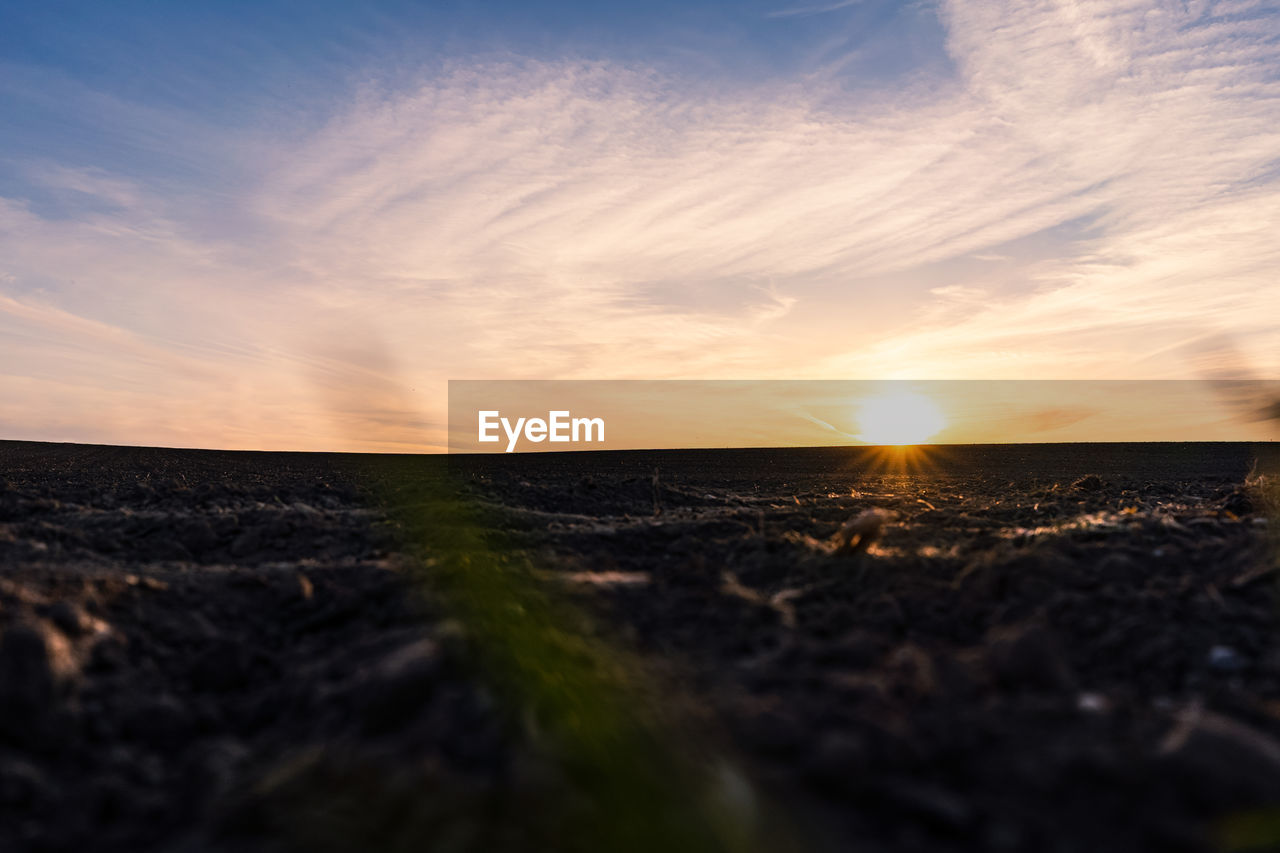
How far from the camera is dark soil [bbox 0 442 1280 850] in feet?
9.05

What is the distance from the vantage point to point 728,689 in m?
3.79

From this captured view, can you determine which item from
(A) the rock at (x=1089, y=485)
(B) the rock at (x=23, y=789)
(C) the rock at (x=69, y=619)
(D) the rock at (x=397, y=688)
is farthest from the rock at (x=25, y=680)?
(A) the rock at (x=1089, y=485)

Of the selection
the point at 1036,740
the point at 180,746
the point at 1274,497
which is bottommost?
the point at 180,746

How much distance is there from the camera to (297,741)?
3561 millimetres

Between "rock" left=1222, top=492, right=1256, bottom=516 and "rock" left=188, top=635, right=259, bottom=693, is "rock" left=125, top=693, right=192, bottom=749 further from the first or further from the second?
"rock" left=1222, top=492, right=1256, bottom=516

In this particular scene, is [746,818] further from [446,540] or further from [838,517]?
[838,517]

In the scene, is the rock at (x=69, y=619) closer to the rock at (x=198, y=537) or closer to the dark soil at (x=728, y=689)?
the dark soil at (x=728, y=689)

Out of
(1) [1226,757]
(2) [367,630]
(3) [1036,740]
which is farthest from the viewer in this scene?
(2) [367,630]

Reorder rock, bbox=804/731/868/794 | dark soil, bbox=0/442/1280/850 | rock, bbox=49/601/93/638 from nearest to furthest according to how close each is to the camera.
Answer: dark soil, bbox=0/442/1280/850
rock, bbox=804/731/868/794
rock, bbox=49/601/93/638

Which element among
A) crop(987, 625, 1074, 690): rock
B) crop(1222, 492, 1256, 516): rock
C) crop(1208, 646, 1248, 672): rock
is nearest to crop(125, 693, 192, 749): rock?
crop(987, 625, 1074, 690): rock

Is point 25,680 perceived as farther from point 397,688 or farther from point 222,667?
point 397,688

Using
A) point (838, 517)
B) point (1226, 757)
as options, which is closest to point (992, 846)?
point (1226, 757)

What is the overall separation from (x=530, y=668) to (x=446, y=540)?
442 centimetres

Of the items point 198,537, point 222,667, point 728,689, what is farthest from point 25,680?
point 198,537
